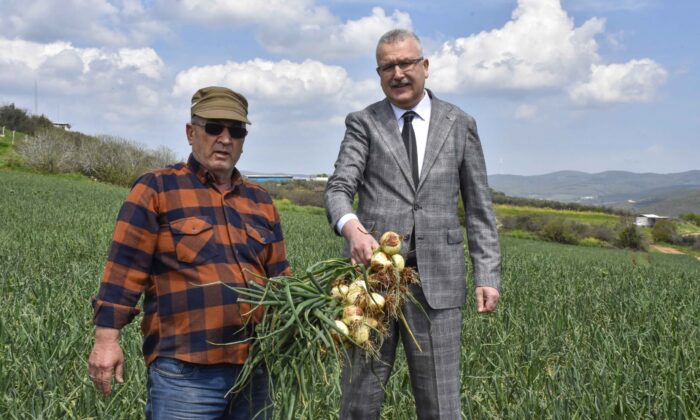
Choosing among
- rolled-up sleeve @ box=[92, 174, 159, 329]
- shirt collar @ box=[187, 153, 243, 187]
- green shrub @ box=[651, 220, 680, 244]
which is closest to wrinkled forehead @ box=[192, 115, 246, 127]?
shirt collar @ box=[187, 153, 243, 187]

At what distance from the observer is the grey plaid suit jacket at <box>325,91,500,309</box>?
264 cm

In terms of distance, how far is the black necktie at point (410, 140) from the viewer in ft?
8.86

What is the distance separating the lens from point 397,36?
102 inches

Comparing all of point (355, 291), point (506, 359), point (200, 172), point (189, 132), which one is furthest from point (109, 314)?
point (506, 359)

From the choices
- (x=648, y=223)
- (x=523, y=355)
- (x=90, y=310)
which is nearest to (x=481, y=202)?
(x=523, y=355)

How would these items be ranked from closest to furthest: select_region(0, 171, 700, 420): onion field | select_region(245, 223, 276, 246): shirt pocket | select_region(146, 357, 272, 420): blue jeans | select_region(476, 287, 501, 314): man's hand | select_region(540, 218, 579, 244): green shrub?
select_region(146, 357, 272, 420): blue jeans
select_region(245, 223, 276, 246): shirt pocket
select_region(476, 287, 501, 314): man's hand
select_region(0, 171, 700, 420): onion field
select_region(540, 218, 579, 244): green shrub

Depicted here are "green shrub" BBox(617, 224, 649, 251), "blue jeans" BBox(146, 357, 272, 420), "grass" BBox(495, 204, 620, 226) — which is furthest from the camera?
"grass" BBox(495, 204, 620, 226)

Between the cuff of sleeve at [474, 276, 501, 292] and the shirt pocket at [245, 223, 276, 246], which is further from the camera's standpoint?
the cuff of sleeve at [474, 276, 501, 292]

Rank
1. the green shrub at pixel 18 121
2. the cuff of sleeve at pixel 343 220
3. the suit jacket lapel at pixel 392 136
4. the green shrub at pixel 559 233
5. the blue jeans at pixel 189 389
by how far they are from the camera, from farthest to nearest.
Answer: the green shrub at pixel 18 121 < the green shrub at pixel 559 233 < the suit jacket lapel at pixel 392 136 < the cuff of sleeve at pixel 343 220 < the blue jeans at pixel 189 389

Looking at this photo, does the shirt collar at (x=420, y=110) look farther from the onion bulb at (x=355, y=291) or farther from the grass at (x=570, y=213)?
the grass at (x=570, y=213)

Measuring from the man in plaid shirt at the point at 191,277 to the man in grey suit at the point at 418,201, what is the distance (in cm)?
55

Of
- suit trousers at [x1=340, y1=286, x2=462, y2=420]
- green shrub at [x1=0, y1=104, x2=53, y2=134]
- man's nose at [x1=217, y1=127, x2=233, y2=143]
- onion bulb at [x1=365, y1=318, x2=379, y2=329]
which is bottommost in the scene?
suit trousers at [x1=340, y1=286, x2=462, y2=420]

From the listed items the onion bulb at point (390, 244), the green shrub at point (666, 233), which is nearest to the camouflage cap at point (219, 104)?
the onion bulb at point (390, 244)

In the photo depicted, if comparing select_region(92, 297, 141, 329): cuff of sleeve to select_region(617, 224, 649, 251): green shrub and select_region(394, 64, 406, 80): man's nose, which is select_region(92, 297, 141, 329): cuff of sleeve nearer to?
select_region(394, 64, 406, 80): man's nose
